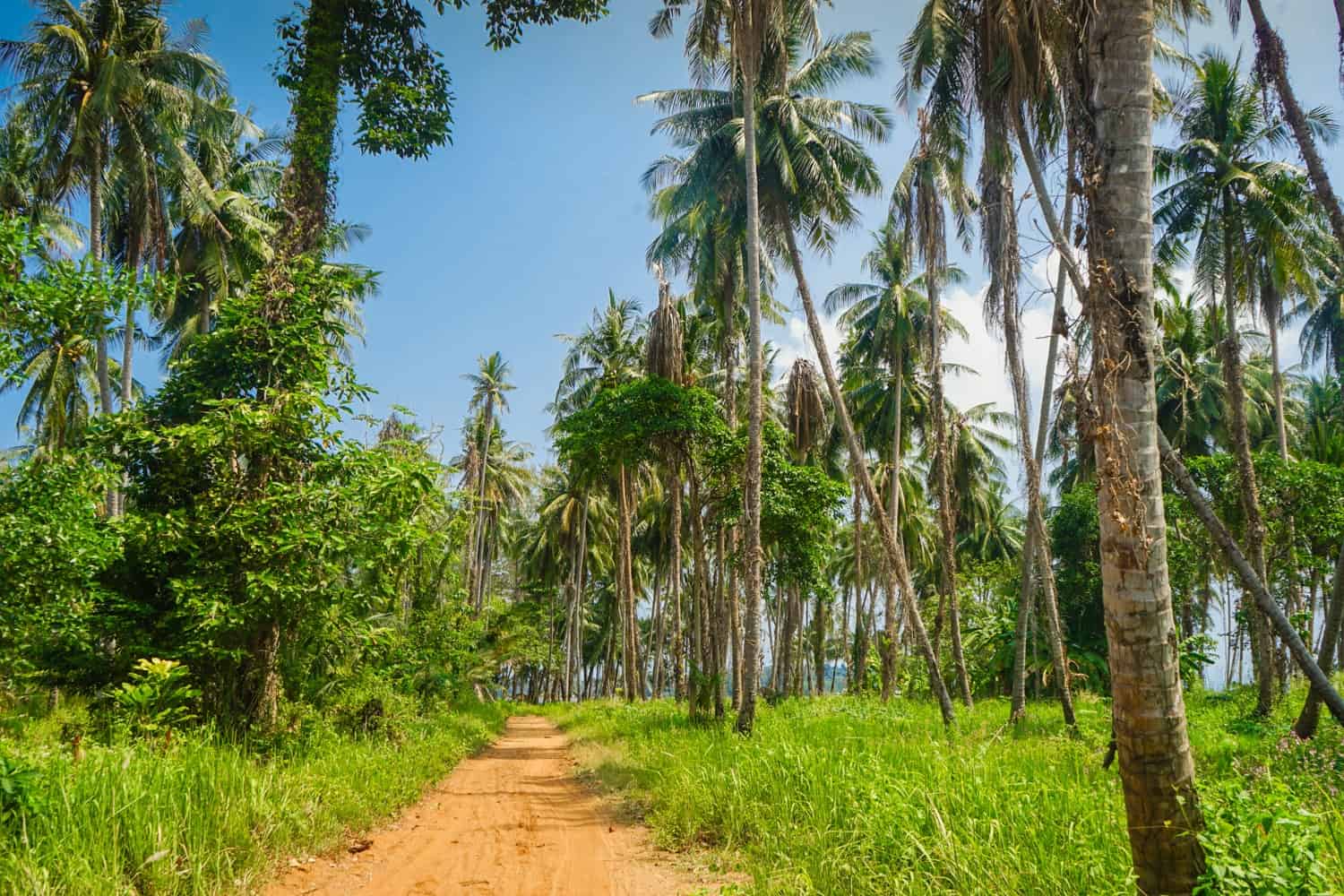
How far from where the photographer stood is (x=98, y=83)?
15.4 meters

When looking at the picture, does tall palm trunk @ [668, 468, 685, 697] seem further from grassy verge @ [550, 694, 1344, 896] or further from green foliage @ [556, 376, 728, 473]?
grassy verge @ [550, 694, 1344, 896]

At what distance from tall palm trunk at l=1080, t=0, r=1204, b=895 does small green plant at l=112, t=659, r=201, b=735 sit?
6698mm

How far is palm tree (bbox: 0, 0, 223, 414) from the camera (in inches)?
614

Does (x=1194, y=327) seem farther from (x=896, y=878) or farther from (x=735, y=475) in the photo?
(x=896, y=878)

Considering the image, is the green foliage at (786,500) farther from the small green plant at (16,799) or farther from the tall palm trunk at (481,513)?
the tall palm trunk at (481,513)

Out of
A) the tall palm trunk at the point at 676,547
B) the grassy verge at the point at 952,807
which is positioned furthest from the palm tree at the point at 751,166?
the tall palm trunk at the point at 676,547

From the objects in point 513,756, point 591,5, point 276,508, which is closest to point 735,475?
point 513,756

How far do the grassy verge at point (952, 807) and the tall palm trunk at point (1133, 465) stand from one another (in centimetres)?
20

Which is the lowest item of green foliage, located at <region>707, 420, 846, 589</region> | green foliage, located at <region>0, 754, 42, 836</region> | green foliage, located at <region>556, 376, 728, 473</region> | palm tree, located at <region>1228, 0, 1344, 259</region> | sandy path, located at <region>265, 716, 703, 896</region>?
sandy path, located at <region>265, 716, 703, 896</region>

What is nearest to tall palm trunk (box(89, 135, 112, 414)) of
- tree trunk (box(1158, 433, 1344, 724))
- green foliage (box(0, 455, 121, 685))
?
green foliage (box(0, 455, 121, 685))

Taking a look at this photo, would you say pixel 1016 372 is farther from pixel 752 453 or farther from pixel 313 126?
pixel 313 126

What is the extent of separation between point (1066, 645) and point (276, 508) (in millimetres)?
21880

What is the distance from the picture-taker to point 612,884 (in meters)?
5.70

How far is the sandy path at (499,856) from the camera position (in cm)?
547
